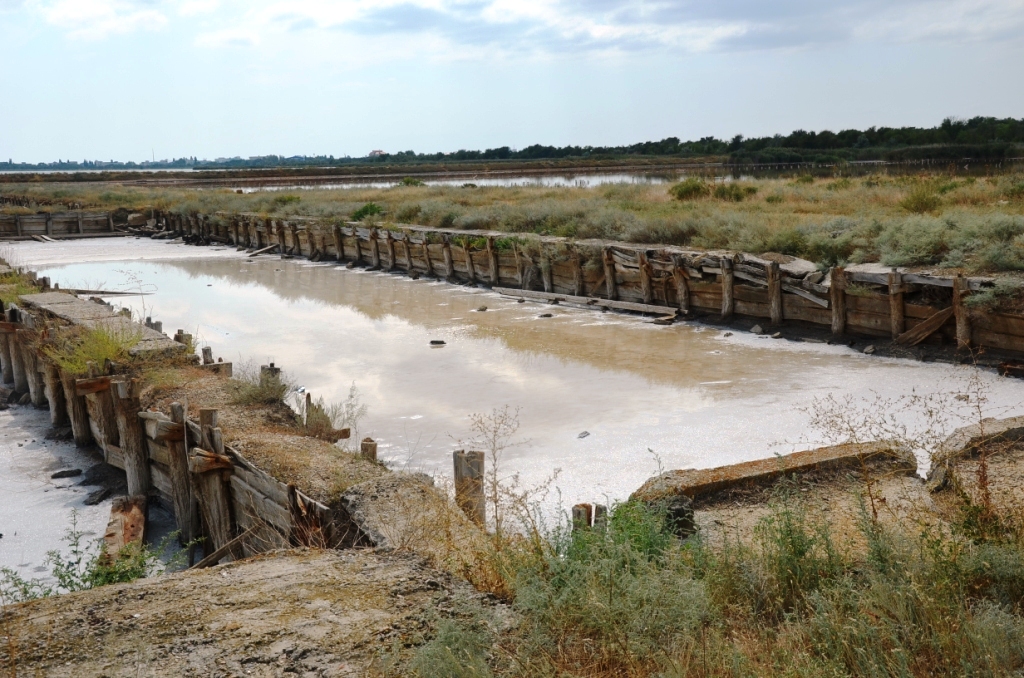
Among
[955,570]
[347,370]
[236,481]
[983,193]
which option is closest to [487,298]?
[347,370]

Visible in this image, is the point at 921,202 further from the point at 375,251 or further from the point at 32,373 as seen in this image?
the point at 32,373

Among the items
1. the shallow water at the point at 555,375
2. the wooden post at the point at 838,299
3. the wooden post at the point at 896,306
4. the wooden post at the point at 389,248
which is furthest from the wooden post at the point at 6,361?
the wooden post at the point at 896,306

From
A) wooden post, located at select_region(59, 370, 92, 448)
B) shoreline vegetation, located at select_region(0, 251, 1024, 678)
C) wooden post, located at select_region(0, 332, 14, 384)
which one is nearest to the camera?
shoreline vegetation, located at select_region(0, 251, 1024, 678)

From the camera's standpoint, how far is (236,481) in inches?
322

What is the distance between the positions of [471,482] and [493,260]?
16955 millimetres

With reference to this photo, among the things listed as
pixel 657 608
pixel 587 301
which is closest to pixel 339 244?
pixel 587 301

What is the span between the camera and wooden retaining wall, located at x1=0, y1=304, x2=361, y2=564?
6996 mm

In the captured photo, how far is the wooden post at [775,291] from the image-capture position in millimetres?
15961

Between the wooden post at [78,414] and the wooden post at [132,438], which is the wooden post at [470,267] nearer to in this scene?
the wooden post at [78,414]

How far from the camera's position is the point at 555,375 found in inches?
538

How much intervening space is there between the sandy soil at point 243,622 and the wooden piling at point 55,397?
8644mm

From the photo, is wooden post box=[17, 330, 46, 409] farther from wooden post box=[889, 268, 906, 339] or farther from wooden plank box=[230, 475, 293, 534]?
wooden post box=[889, 268, 906, 339]

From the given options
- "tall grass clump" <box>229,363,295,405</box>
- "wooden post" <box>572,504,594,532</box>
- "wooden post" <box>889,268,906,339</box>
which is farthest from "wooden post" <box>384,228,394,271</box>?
"wooden post" <box>572,504,594,532</box>

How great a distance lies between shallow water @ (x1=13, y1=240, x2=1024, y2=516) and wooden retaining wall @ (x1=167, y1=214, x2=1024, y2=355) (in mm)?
719
